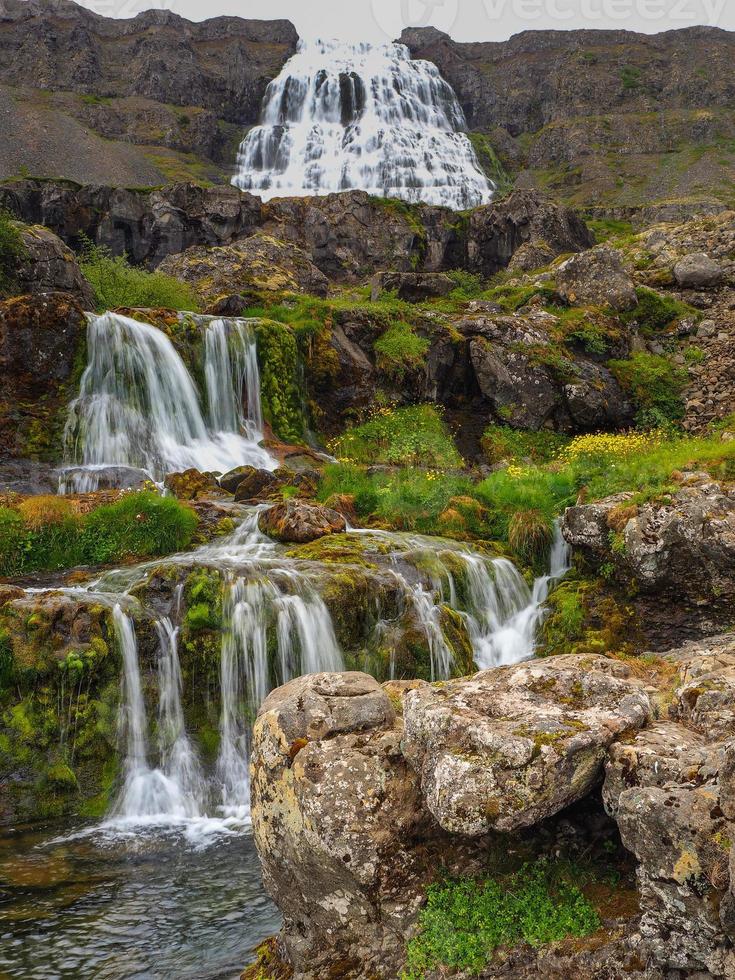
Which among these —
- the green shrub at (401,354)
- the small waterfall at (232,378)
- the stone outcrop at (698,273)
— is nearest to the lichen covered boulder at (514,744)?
the small waterfall at (232,378)

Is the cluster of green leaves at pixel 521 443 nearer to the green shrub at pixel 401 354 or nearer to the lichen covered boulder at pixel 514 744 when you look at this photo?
the green shrub at pixel 401 354

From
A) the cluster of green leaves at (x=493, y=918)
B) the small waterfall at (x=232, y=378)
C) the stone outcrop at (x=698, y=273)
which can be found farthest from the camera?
the stone outcrop at (x=698, y=273)

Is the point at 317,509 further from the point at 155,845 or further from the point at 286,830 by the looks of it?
the point at 286,830

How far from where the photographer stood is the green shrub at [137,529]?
12406mm

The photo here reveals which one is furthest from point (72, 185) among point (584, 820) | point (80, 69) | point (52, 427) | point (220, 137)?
point (80, 69)

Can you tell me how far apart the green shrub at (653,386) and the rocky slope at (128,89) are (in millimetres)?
63619

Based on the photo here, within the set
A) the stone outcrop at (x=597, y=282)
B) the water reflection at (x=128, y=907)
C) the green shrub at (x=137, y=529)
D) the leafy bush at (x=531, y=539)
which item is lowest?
the water reflection at (x=128, y=907)

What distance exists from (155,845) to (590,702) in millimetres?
5214

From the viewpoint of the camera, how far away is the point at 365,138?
258 ft

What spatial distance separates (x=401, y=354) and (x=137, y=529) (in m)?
13.0

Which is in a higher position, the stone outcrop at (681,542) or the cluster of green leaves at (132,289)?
the cluster of green leaves at (132,289)

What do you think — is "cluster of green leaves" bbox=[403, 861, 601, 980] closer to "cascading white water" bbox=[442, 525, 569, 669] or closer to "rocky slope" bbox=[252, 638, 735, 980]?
"rocky slope" bbox=[252, 638, 735, 980]

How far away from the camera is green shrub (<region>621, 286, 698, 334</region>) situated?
1015 inches

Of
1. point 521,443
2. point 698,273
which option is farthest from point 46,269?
point 698,273
